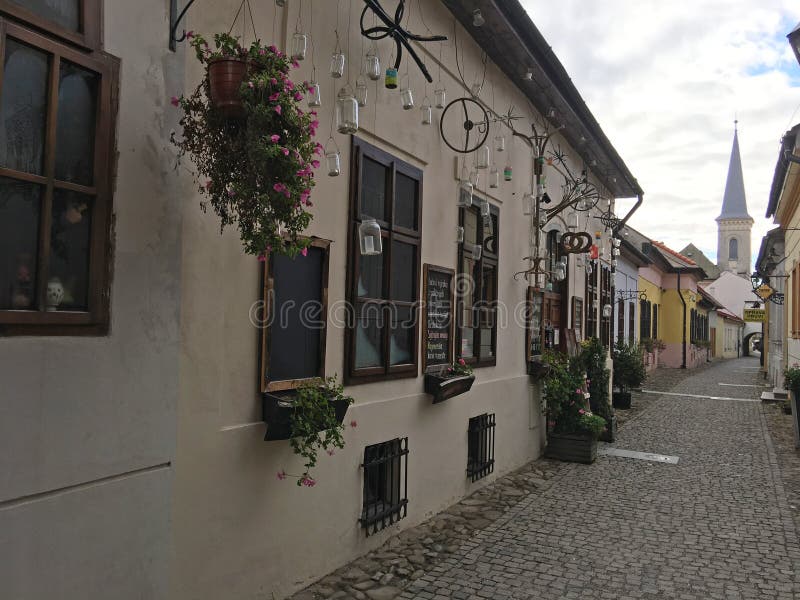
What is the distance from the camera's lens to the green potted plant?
375 centimetres

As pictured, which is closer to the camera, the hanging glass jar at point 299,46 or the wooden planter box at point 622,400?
the hanging glass jar at point 299,46

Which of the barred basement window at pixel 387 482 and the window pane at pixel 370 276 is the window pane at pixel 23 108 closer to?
the window pane at pixel 370 276

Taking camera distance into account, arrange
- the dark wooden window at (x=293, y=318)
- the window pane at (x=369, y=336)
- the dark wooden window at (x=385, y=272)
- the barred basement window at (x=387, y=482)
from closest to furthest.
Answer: the dark wooden window at (x=293, y=318)
the dark wooden window at (x=385, y=272)
the window pane at (x=369, y=336)
the barred basement window at (x=387, y=482)

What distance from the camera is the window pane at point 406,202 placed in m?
5.39

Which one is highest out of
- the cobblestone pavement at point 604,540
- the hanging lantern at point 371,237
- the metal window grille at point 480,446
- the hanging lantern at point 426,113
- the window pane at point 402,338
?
the hanging lantern at point 426,113

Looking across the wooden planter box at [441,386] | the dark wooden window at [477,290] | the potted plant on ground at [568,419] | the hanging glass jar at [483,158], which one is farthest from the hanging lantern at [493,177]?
the potted plant on ground at [568,419]

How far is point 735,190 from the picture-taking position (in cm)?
7481

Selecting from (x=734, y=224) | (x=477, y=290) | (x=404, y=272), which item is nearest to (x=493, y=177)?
(x=477, y=290)

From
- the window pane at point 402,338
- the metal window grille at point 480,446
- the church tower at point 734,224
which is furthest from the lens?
the church tower at point 734,224

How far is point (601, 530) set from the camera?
18.9 feet

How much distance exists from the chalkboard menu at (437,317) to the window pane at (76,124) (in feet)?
11.1

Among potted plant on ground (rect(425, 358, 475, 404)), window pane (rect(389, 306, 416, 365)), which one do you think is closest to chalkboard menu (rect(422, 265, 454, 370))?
potted plant on ground (rect(425, 358, 475, 404))

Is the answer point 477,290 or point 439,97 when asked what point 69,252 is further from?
point 477,290

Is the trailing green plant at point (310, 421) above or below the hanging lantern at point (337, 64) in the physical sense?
below
